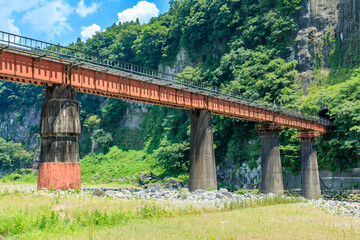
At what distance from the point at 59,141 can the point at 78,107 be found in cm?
335

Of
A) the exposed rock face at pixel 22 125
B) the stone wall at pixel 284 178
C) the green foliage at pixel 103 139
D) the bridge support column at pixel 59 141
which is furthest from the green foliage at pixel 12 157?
the bridge support column at pixel 59 141

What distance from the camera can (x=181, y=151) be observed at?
69.4 m

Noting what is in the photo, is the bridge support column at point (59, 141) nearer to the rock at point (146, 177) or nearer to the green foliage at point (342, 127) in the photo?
the green foliage at point (342, 127)

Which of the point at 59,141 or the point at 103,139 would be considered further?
the point at 103,139

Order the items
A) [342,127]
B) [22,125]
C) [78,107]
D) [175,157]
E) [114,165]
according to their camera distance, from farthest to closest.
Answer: [22,125] < [114,165] < [175,157] < [342,127] < [78,107]

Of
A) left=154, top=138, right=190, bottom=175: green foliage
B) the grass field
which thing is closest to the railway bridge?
the grass field

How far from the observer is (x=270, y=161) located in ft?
161

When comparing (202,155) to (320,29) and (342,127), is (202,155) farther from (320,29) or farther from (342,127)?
(320,29)

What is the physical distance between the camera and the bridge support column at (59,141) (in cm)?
2705

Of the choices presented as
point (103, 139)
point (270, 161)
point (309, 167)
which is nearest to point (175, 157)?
point (270, 161)

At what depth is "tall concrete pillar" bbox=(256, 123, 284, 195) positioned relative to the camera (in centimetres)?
4853

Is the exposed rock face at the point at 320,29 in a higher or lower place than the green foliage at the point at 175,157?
higher

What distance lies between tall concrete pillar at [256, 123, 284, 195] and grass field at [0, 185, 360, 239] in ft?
83.9

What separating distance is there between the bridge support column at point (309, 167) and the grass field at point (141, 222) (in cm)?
2999
